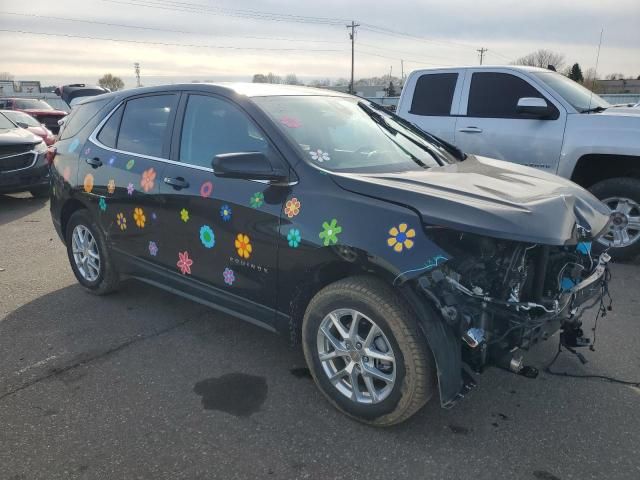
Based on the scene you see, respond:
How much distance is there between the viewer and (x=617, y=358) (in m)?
3.48

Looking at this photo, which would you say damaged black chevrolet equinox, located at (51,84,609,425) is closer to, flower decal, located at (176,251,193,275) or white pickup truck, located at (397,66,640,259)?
flower decal, located at (176,251,193,275)

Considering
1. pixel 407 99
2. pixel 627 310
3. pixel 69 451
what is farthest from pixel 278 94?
pixel 407 99

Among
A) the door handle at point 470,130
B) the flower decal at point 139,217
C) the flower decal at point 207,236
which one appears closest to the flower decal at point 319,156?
the flower decal at point 207,236

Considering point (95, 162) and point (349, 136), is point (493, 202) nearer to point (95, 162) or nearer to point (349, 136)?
point (349, 136)

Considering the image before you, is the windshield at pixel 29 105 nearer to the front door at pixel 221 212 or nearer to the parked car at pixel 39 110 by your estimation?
the parked car at pixel 39 110

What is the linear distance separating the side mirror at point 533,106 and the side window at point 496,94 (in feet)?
1.12

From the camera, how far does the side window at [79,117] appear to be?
4.50m

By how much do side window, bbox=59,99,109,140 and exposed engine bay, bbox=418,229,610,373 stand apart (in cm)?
339

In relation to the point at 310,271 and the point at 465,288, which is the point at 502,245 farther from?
the point at 310,271

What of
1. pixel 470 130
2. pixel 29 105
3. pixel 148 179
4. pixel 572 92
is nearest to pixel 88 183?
pixel 148 179

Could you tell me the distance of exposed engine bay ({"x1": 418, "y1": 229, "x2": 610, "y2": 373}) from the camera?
95.0 inches

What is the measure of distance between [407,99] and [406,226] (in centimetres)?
480

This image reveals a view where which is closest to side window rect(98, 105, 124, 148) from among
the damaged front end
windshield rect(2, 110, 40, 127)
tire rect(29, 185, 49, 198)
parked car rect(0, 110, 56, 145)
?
the damaged front end

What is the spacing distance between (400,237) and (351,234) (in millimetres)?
262
